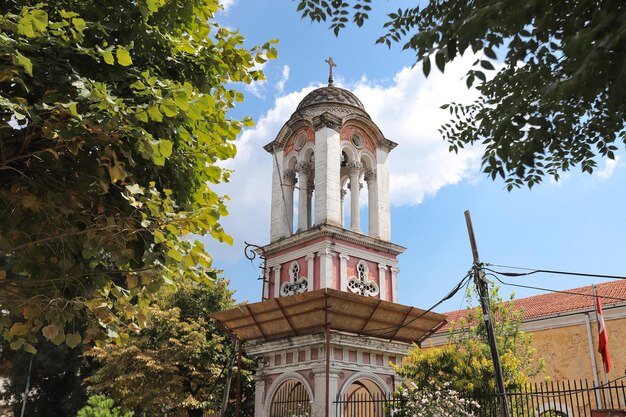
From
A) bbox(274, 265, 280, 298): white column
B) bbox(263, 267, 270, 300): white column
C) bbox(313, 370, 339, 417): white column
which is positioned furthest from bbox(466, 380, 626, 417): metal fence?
bbox(263, 267, 270, 300): white column

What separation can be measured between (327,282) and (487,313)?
8.30 m

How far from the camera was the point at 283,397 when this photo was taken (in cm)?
1605

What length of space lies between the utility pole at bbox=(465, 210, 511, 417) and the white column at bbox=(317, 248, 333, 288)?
A: 283 inches

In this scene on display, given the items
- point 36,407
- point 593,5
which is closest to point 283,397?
point 593,5

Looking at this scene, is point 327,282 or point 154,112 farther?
point 327,282

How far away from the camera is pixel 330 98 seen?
21812mm

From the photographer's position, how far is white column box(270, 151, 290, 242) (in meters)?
21.5

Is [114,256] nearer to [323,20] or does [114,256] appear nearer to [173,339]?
[323,20]

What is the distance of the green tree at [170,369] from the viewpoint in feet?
64.4

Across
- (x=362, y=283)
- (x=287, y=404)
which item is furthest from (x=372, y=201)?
(x=287, y=404)

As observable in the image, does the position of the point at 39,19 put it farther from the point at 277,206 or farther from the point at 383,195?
the point at 383,195

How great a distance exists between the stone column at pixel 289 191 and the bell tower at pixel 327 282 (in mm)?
38

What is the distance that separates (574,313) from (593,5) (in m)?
21.9

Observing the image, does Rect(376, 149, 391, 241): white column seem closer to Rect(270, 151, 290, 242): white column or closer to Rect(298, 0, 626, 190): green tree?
Rect(270, 151, 290, 242): white column
